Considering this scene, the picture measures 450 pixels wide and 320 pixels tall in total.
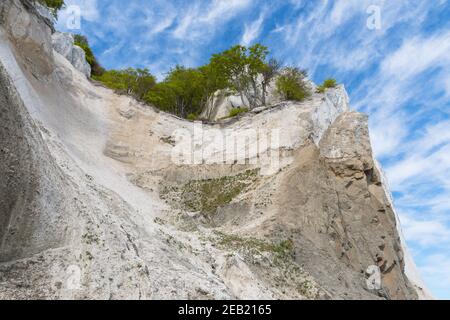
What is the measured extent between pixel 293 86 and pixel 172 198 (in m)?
16.9

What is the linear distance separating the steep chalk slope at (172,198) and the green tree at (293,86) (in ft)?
6.15

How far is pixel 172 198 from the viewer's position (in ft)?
76.8

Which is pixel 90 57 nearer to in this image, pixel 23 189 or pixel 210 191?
pixel 210 191

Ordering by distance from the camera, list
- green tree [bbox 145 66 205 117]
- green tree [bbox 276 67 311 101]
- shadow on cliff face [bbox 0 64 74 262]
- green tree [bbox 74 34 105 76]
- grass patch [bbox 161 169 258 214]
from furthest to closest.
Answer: green tree [bbox 74 34 105 76] → green tree [bbox 145 66 205 117] → green tree [bbox 276 67 311 101] → grass patch [bbox 161 169 258 214] → shadow on cliff face [bbox 0 64 74 262]

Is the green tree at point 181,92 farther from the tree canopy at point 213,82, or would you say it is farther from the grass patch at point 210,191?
the grass patch at point 210,191

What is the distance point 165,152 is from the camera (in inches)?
1086

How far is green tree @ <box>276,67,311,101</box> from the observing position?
3467 cm

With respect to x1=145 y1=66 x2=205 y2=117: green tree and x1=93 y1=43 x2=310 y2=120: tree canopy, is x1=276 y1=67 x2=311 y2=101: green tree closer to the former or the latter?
x1=93 y1=43 x2=310 y2=120: tree canopy

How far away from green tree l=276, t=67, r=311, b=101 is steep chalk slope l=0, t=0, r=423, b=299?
188 cm

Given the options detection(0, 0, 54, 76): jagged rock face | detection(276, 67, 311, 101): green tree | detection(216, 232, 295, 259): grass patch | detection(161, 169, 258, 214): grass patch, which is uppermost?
detection(276, 67, 311, 101): green tree

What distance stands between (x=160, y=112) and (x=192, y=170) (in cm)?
690

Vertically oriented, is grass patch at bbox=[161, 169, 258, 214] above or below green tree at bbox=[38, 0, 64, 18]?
below

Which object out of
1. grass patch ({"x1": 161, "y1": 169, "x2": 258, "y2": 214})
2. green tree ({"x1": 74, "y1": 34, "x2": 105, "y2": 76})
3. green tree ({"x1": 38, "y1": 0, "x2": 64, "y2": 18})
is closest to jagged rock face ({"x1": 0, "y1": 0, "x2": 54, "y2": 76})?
grass patch ({"x1": 161, "y1": 169, "x2": 258, "y2": 214})

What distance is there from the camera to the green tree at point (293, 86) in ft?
114
